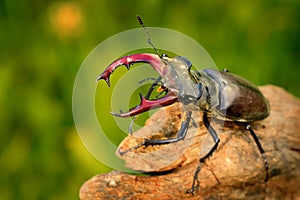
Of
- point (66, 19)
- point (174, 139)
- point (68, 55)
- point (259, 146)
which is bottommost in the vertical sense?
point (259, 146)

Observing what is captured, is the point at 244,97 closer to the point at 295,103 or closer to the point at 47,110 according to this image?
the point at 295,103

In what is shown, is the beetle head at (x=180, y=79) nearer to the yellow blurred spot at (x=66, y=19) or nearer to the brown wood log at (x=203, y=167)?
the brown wood log at (x=203, y=167)

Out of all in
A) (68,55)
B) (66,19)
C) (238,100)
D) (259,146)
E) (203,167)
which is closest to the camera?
(203,167)

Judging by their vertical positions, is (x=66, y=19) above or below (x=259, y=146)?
above

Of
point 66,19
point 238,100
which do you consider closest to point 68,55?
point 66,19

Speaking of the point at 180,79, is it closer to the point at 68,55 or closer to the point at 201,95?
the point at 201,95

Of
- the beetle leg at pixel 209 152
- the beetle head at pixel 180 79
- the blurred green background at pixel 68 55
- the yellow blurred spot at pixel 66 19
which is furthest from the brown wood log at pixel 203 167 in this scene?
the yellow blurred spot at pixel 66 19

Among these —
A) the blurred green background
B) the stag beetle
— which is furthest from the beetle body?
the blurred green background
